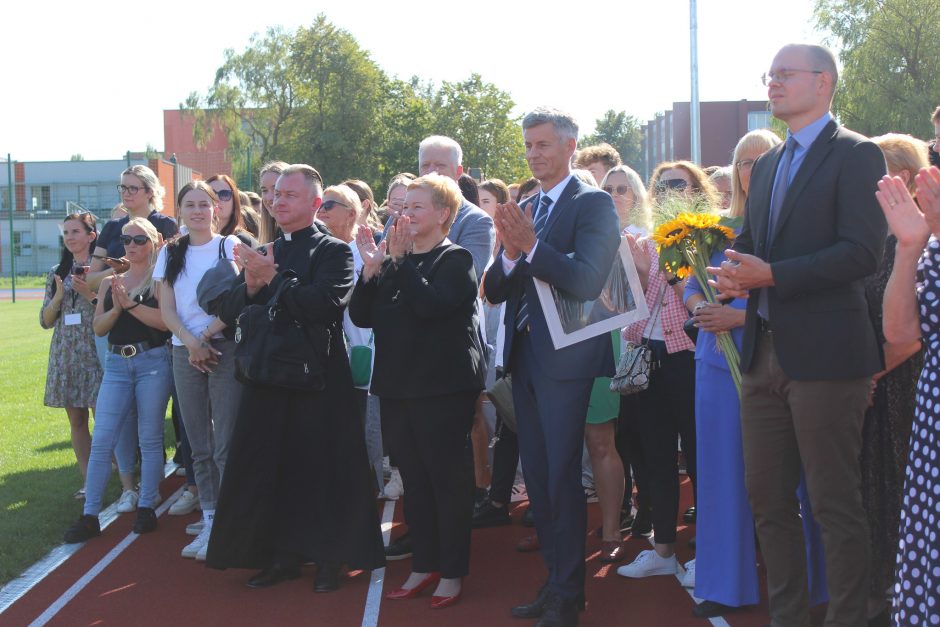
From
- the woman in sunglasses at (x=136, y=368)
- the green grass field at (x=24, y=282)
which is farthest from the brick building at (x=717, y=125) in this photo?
the woman in sunglasses at (x=136, y=368)

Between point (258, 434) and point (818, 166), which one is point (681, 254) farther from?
point (258, 434)

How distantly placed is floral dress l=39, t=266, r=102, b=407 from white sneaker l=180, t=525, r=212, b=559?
80.6 inches

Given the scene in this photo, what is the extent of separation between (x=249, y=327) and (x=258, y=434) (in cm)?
→ 65

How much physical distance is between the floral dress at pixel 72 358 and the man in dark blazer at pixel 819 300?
223 inches

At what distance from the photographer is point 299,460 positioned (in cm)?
571

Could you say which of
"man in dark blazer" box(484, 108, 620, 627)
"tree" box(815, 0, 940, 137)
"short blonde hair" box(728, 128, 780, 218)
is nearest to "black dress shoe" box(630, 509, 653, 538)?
"man in dark blazer" box(484, 108, 620, 627)

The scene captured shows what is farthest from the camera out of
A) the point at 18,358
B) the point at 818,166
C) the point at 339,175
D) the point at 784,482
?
the point at 339,175

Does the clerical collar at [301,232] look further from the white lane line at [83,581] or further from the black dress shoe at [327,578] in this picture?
the white lane line at [83,581]

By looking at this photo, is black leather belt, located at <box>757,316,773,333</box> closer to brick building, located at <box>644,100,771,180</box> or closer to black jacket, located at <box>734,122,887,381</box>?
black jacket, located at <box>734,122,887,381</box>

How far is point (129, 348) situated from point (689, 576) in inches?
164

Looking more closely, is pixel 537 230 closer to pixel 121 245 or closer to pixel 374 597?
pixel 374 597

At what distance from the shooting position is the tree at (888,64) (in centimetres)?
3278

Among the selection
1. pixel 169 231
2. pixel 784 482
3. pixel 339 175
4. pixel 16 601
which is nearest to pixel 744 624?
pixel 784 482

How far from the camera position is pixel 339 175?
176 ft
